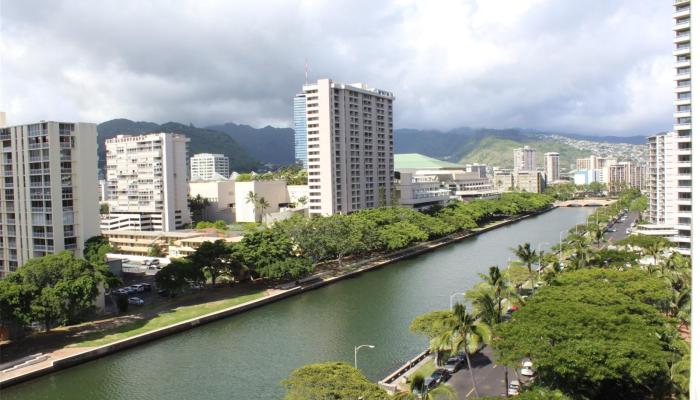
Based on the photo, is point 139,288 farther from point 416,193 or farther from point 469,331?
point 416,193

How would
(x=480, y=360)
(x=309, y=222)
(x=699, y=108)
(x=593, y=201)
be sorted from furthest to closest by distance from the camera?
(x=593, y=201)
(x=309, y=222)
(x=480, y=360)
(x=699, y=108)

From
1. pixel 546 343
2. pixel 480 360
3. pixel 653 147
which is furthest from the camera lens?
pixel 653 147

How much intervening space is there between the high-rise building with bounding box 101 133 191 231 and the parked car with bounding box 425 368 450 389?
62.5m

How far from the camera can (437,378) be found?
983 inches

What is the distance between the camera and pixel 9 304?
30.4 m

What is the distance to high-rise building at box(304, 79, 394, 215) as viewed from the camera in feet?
260

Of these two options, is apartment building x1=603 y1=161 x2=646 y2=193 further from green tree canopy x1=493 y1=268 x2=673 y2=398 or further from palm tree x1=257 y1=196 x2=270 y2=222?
green tree canopy x1=493 y1=268 x2=673 y2=398

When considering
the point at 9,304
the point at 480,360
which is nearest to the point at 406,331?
the point at 480,360

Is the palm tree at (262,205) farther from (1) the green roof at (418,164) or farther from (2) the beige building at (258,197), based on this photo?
(1) the green roof at (418,164)

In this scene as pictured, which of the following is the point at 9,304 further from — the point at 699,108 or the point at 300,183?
the point at 300,183

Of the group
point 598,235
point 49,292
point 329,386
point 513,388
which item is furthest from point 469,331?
point 598,235

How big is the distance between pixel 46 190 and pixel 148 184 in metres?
43.4

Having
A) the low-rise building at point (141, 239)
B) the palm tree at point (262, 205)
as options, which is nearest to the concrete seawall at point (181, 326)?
the low-rise building at point (141, 239)

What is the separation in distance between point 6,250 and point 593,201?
14410 cm
